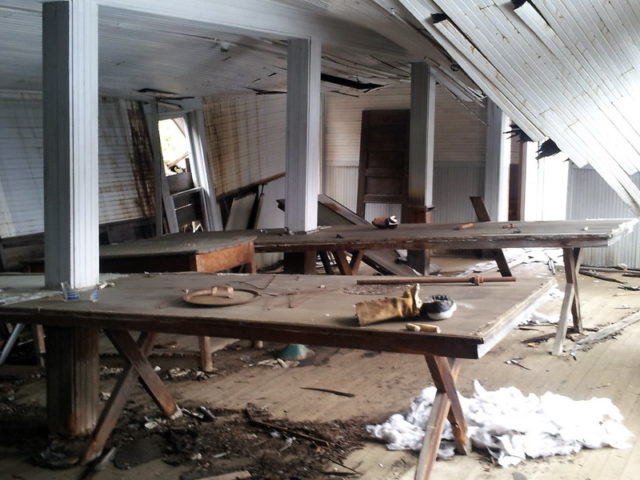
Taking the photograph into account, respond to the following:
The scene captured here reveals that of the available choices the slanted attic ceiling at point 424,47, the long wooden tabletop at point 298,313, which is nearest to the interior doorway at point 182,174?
the slanted attic ceiling at point 424,47

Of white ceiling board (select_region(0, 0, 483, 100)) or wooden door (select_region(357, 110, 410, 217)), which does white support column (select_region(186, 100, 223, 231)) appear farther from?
wooden door (select_region(357, 110, 410, 217))

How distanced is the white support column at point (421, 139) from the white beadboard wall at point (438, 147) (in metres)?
2.82

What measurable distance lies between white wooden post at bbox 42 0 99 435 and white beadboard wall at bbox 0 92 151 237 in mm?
2715

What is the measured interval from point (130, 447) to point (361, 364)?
7.28 ft

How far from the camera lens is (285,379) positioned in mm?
5363

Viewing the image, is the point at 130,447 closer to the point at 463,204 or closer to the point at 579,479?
the point at 579,479

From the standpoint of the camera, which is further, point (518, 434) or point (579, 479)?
point (518, 434)

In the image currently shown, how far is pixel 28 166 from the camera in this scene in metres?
7.06

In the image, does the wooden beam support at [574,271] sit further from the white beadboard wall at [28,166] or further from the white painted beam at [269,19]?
the white beadboard wall at [28,166]

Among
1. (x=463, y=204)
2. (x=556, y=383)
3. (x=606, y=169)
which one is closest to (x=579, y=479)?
(x=556, y=383)

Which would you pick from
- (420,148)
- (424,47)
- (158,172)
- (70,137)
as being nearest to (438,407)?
(70,137)

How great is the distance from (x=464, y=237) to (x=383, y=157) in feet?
20.3

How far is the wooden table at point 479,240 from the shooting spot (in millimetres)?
5949

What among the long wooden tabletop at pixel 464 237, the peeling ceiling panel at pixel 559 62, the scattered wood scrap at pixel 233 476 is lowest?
the scattered wood scrap at pixel 233 476
